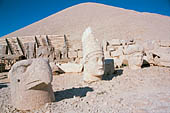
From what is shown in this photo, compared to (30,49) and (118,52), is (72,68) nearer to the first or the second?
(118,52)

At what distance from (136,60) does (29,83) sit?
4554 mm

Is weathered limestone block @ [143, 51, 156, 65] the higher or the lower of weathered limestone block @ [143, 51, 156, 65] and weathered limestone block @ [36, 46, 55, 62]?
the lower

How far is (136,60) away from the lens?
537cm

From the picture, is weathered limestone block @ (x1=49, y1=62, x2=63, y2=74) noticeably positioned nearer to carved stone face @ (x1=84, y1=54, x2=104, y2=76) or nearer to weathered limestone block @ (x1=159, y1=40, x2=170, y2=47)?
carved stone face @ (x1=84, y1=54, x2=104, y2=76)

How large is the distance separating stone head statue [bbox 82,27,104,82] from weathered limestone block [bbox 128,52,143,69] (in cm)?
231

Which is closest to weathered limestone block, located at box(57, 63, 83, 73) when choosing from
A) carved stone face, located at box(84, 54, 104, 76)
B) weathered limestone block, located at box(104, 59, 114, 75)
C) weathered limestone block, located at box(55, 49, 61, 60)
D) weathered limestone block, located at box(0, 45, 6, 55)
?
weathered limestone block, located at box(104, 59, 114, 75)

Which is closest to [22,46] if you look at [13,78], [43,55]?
[43,55]

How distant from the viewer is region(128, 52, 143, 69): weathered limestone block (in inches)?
209

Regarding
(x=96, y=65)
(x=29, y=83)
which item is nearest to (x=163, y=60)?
(x=96, y=65)

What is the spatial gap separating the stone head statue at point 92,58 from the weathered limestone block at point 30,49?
21.6ft

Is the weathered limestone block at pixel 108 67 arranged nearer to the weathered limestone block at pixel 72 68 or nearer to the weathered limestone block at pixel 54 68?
the weathered limestone block at pixel 72 68

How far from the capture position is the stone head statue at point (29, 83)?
86.6 inches

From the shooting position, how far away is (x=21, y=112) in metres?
2.19

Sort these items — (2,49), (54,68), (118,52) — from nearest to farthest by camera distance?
1. (54,68)
2. (118,52)
3. (2,49)
